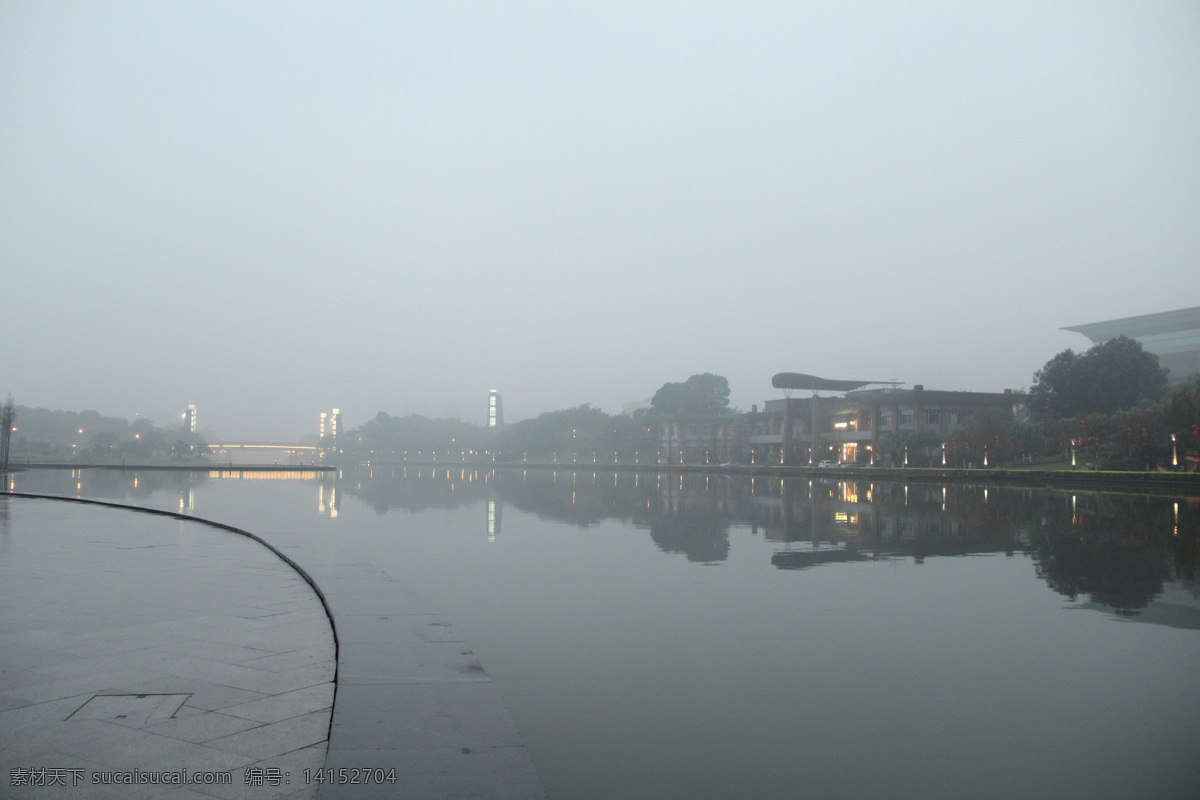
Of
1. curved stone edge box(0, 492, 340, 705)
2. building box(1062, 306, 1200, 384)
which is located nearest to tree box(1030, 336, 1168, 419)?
building box(1062, 306, 1200, 384)

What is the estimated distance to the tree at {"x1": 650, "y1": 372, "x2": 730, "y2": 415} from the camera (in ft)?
491

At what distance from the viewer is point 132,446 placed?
4557 inches

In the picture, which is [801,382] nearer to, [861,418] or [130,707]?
[861,418]

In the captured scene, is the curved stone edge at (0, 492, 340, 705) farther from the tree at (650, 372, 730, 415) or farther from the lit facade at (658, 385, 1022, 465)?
the tree at (650, 372, 730, 415)

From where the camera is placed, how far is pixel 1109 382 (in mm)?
67125

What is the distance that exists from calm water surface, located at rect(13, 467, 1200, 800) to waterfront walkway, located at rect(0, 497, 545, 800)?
2.22 ft

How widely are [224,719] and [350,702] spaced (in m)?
0.78

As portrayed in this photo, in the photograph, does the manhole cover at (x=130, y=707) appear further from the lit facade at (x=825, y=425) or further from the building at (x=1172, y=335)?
the building at (x=1172, y=335)

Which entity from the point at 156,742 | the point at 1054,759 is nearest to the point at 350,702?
the point at 156,742

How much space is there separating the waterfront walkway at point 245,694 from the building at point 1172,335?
13673cm

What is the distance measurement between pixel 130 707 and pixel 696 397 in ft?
482

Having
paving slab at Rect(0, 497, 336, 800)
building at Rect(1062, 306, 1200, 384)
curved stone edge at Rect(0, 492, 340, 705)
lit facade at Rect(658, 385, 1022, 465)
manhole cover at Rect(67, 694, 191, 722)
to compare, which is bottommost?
curved stone edge at Rect(0, 492, 340, 705)

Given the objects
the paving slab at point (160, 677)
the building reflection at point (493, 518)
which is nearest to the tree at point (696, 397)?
the building reflection at point (493, 518)

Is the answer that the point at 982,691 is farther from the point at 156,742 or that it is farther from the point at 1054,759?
the point at 156,742
